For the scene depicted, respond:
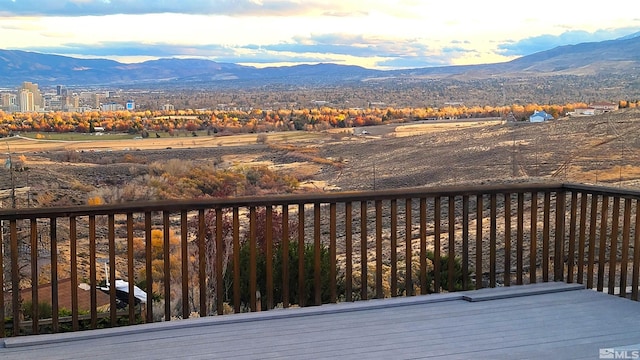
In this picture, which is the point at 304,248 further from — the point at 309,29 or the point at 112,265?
the point at 309,29

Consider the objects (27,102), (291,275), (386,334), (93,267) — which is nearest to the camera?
(386,334)

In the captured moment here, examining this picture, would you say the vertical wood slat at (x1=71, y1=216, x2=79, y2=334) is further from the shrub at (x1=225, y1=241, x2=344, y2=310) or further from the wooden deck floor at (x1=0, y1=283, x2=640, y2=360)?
the shrub at (x1=225, y1=241, x2=344, y2=310)

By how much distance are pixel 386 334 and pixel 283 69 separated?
1153 centimetres

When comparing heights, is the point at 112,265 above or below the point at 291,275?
above

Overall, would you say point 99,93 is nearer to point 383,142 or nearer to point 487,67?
point 383,142

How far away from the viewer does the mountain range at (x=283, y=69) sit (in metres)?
12.5

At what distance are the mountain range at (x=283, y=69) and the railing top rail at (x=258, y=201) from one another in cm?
889

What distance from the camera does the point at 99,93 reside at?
12.2 metres

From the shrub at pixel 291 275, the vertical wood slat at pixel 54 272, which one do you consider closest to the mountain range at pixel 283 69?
the shrub at pixel 291 275

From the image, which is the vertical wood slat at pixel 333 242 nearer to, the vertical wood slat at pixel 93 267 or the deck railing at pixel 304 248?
the deck railing at pixel 304 248

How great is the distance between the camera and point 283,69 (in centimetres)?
1462

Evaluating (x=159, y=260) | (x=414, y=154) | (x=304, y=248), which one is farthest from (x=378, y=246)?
(x=414, y=154)

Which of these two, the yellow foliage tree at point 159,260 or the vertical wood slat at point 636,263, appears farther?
the yellow foliage tree at point 159,260

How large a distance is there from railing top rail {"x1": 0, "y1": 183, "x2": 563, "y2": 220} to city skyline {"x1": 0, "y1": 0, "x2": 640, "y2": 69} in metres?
7.16
